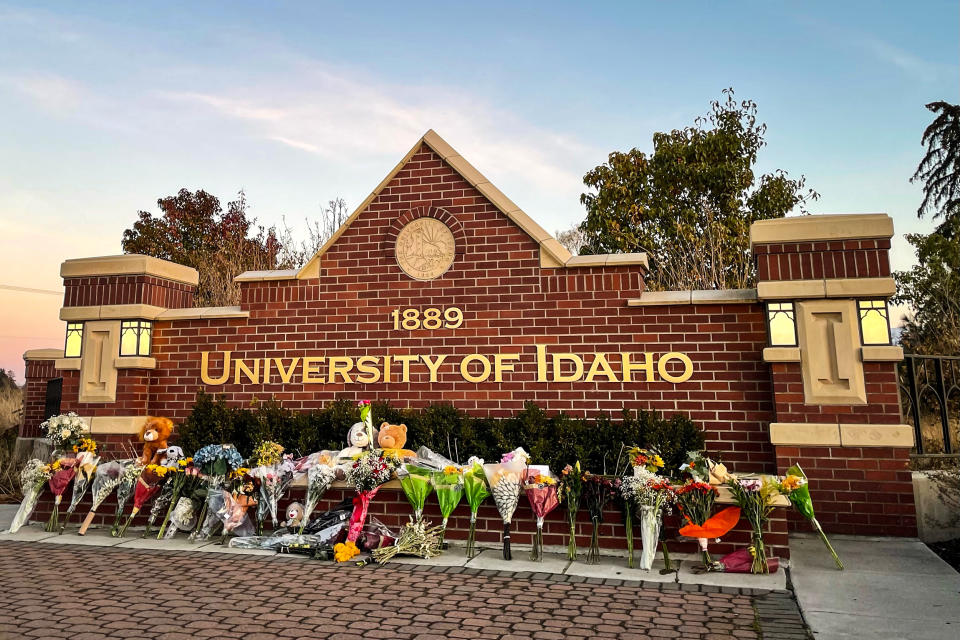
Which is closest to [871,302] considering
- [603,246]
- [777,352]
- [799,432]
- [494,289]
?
[777,352]

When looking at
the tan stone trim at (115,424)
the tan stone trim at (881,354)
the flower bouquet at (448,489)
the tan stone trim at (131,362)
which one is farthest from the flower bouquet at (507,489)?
the tan stone trim at (131,362)

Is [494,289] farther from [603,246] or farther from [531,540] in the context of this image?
[603,246]

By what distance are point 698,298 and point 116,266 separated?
7.26 m

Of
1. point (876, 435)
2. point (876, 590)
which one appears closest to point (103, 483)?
point (876, 590)

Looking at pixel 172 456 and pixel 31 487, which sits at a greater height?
pixel 172 456

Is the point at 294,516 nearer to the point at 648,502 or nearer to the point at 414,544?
the point at 414,544

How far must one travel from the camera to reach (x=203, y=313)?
8.85m

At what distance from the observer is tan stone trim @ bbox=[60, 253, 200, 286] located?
8.88 meters

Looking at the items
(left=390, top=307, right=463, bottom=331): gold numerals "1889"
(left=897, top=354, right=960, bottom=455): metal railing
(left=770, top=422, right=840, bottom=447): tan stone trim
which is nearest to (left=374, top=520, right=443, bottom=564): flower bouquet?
(left=390, top=307, right=463, bottom=331): gold numerals "1889"

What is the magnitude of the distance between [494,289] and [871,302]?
12.7ft

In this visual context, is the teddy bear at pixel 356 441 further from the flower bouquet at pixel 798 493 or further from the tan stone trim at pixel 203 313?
the flower bouquet at pixel 798 493

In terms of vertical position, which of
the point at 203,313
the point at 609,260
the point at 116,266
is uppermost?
the point at 116,266

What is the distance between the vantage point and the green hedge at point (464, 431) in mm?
6770

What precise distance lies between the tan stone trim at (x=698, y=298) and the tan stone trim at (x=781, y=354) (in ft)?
2.00
